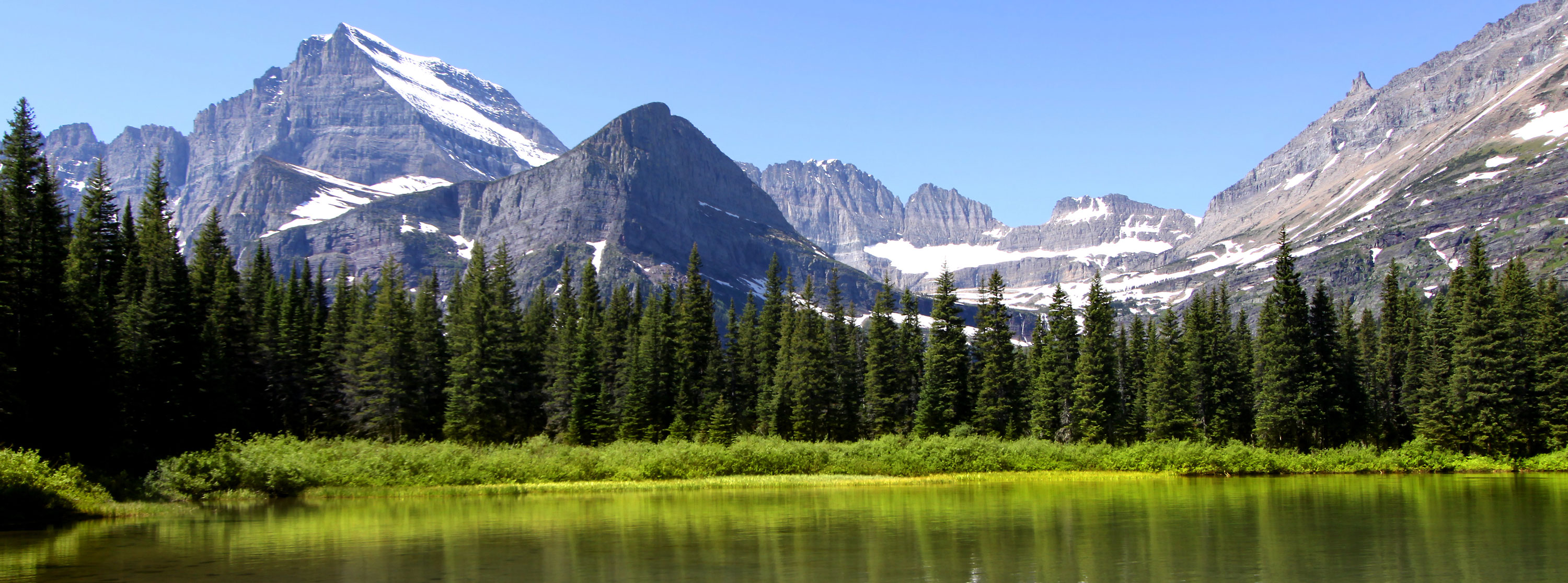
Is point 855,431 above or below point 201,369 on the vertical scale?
below

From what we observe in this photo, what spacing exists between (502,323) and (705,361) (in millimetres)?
19631

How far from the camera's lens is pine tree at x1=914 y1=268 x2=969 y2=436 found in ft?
283

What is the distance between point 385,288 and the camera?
99.1 meters

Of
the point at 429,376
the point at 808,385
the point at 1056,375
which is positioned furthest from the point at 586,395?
the point at 1056,375

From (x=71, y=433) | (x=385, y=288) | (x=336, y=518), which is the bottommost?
(x=336, y=518)

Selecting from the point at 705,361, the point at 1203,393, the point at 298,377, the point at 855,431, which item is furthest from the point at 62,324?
the point at 1203,393

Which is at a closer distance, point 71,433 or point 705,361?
point 71,433

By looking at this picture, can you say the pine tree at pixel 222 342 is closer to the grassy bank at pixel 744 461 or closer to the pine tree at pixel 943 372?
the grassy bank at pixel 744 461

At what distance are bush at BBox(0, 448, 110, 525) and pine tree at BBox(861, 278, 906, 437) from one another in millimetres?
60067

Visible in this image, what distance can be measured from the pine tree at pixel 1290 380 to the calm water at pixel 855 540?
23909mm

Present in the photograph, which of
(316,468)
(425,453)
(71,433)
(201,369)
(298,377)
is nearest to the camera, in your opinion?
(71,433)

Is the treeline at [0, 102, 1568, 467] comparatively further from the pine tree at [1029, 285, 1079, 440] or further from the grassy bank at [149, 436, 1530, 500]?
the grassy bank at [149, 436, 1530, 500]

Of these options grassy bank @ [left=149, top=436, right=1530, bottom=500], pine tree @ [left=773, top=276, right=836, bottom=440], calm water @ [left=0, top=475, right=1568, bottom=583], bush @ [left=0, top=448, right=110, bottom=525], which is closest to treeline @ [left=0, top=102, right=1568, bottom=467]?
pine tree @ [left=773, top=276, right=836, bottom=440]

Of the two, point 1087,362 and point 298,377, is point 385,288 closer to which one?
point 298,377
